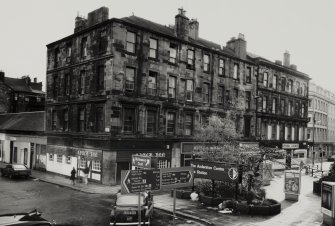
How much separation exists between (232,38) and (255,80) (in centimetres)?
643

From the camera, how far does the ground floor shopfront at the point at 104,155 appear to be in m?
26.8

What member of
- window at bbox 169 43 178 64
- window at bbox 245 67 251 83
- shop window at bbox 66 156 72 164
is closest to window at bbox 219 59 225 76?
window at bbox 245 67 251 83

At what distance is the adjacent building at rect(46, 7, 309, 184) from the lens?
89.7 feet

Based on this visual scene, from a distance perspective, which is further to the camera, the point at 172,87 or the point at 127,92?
the point at 172,87

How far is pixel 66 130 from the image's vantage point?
3303 centimetres

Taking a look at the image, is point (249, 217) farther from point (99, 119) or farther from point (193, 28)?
point (193, 28)

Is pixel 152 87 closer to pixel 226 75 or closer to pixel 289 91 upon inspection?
pixel 226 75

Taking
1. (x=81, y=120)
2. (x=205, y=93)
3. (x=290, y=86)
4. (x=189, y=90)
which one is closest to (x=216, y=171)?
(x=189, y=90)

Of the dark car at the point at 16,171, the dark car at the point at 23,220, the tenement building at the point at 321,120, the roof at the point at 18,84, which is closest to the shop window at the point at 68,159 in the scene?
the dark car at the point at 16,171

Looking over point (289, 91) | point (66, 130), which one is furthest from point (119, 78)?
point (289, 91)

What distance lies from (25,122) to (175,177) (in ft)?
113

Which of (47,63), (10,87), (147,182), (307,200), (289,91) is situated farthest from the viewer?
(10,87)

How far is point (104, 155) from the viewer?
88.6ft

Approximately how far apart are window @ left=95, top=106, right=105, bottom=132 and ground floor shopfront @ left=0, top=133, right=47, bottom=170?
10972mm
